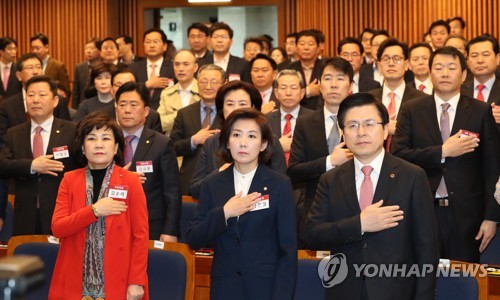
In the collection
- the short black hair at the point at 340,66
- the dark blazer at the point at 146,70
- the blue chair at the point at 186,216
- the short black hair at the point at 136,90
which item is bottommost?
the blue chair at the point at 186,216

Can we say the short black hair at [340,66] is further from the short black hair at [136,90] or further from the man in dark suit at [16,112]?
the man in dark suit at [16,112]

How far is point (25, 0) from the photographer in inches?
488

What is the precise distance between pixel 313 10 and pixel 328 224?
8641mm

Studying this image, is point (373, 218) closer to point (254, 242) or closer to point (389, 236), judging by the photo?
point (389, 236)

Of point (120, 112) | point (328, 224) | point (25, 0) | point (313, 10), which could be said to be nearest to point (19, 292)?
point (328, 224)

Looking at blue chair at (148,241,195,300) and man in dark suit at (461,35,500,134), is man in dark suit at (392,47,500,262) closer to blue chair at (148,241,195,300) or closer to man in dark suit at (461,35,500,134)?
man in dark suit at (461,35,500,134)

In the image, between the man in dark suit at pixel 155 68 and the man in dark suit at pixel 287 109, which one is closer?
the man in dark suit at pixel 287 109

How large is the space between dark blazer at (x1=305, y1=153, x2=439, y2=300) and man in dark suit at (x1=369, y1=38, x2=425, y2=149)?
7.65ft

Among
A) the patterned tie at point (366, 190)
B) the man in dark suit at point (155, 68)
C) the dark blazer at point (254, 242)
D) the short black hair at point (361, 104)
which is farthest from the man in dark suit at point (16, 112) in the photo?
the patterned tie at point (366, 190)

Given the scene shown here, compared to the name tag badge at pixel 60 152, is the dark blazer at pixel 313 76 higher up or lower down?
higher up

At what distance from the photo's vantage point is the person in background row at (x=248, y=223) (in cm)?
332

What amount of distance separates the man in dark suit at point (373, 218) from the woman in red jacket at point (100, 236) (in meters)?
0.89

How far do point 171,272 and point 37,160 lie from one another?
169 centimetres

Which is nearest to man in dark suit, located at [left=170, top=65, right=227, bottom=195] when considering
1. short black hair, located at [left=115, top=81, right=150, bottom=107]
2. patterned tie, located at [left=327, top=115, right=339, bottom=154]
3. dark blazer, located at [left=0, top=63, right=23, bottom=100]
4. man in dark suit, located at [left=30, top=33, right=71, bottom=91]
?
short black hair, located at [left=115, top=81, right=150, bottom=107]
